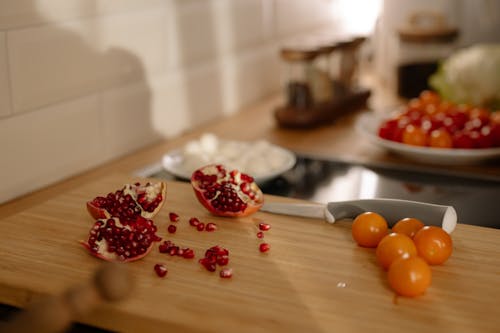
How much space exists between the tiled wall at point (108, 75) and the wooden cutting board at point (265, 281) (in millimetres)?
247

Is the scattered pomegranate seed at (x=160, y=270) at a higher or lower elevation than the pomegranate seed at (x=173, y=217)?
higher

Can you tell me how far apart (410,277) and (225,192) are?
0.37 metres

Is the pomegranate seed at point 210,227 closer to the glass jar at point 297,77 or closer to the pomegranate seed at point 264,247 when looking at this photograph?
the pomegranate seed at point 264,247

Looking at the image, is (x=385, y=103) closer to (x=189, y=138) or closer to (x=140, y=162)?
(x=189, y=138)

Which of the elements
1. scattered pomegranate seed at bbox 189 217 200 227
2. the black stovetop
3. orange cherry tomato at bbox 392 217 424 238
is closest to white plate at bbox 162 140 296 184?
the black stovetop

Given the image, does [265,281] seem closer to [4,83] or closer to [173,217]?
[173,217]

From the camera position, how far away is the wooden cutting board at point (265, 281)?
803mm

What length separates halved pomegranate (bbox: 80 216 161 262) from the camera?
96 cm

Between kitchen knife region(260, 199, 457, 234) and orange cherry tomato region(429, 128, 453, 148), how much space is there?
0.50 m

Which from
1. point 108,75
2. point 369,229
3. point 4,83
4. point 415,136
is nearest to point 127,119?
point 108,75

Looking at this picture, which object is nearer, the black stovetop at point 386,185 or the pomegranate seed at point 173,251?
the pomegranate seed at point 173,251

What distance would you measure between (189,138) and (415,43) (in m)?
0.87

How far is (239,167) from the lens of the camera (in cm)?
138

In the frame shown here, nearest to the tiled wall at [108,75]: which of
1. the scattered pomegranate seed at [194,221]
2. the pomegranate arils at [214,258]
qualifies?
the scattered pomegranate seed at [194,221]
